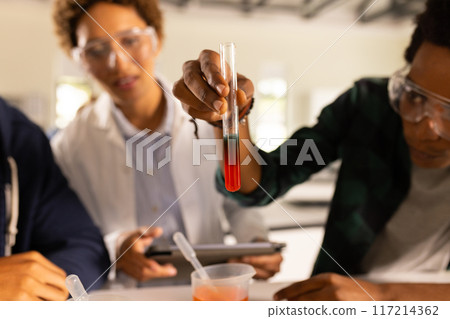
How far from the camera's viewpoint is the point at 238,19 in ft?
1.93

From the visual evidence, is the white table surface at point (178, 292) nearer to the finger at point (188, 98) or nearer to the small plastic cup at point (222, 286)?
the small plastic cup at point (222, 286)

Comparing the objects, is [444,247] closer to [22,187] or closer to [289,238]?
[22,187]

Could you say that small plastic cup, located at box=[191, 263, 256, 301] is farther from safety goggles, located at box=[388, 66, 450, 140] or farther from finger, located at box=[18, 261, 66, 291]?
safety goggles, located at box=[388, 66, 450, 140]

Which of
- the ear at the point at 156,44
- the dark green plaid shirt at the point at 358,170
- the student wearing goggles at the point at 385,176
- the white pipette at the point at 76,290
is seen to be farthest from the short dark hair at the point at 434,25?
the white pipette at the point at 76,290

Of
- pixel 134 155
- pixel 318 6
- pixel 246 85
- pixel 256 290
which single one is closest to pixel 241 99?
pixel 246 85

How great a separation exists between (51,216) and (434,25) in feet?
1.71

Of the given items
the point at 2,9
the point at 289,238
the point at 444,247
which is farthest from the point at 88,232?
Result: the point at 2,9

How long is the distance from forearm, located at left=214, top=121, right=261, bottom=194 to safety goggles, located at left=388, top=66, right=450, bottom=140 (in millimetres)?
198

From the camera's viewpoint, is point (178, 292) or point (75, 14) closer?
point (178, 292)

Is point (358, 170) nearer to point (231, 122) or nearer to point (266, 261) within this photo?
point (266, 261)

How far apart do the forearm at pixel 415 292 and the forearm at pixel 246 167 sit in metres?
0.18

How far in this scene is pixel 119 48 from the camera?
49 centimetres

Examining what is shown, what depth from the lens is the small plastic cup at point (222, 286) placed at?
1.31ft

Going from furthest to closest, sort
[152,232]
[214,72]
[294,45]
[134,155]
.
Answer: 1. [294,45]
2. [152,232]
3. [134,155]
4. [214,72]
